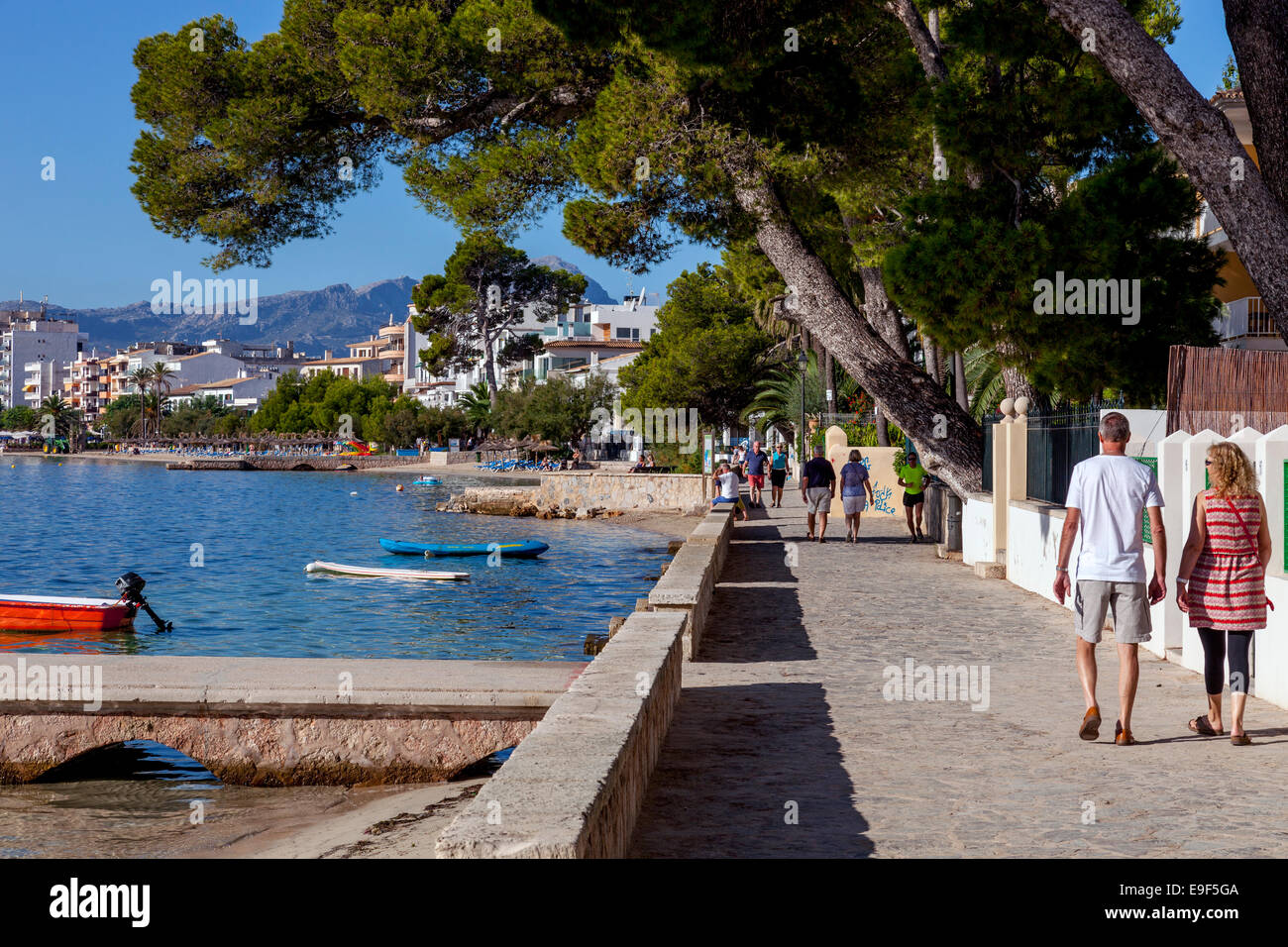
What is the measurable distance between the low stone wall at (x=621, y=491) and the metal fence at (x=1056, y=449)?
3728 centimetres

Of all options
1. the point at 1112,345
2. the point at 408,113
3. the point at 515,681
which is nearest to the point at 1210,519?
the point at 515,681

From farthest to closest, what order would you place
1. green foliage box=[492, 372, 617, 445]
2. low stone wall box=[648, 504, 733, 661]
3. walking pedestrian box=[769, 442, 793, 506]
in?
green foliage box=[492, 372, 617, 445], walking pedestrian box=[769, 442, 793, 506], low stone wall box=[648, 504, 733, 661]

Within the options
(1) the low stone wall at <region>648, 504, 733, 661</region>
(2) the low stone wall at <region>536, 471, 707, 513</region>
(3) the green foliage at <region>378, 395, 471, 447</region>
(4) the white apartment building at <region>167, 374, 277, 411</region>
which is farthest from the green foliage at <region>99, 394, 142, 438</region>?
(1) the low stone wall at <region>648, 504, 733, 661</region>

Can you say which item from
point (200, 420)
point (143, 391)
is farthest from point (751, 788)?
point (143, 391)

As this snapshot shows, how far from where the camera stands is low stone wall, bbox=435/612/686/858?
3941 millimetres

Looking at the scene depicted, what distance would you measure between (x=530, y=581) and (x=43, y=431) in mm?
169313

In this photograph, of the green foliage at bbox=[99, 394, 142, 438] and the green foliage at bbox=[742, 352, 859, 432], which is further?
the green foliage at bbox=[99, 394, 142, 438]

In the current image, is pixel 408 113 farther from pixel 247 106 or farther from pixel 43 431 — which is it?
pixel 43 431

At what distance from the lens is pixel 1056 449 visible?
48.6ft

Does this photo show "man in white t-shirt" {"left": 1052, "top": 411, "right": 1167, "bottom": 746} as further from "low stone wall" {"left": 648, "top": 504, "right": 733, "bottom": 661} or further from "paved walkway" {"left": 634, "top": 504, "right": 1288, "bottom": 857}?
"low stone wall" {"left": 648, "top": 504, "right": 733, "bottom": 661}

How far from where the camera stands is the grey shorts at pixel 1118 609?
743 cm

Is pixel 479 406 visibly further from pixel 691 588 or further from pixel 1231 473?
pixel 1231 473

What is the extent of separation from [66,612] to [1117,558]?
65.6 feet

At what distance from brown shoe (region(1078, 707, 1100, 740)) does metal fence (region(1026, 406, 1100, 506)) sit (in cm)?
561
